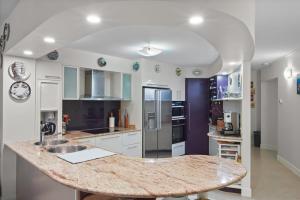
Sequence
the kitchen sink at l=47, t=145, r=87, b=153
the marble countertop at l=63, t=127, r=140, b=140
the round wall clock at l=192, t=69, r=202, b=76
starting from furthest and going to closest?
the round wall clock at l=192, t=69, r=202, b=76 < the marble countertop at l=63, t=127, r=140, b=140 < the kitchen sink at l=47, t=145, r=87, b=153

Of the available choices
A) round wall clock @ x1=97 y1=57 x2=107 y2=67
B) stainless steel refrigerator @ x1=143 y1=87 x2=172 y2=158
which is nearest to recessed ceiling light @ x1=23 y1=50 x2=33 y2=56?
round wall clock @ x1=97 y1=57 x2=107 y2=67

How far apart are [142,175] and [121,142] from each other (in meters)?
2.63

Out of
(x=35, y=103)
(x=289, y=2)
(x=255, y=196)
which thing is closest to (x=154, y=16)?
(x=289, y=2)

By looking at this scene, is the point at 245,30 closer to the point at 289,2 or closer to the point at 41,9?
the point at 289,2

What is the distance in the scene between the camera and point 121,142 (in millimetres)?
4172

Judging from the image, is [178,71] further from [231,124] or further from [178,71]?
[231,124]

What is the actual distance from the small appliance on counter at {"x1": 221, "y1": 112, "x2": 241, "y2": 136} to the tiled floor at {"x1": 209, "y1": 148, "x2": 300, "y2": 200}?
0.97 metres

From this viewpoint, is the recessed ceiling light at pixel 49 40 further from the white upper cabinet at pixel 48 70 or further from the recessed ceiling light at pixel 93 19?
the white upper cabinet at pixel 48 70

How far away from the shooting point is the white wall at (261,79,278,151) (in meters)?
6.52

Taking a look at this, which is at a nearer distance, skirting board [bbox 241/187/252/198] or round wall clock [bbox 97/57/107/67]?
skirting board [bbox 241/187/252/198]

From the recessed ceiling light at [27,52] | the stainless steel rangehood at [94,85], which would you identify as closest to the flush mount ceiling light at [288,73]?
the stainless steel rangehood at [94,85]

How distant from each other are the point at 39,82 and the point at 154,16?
232 centimetres

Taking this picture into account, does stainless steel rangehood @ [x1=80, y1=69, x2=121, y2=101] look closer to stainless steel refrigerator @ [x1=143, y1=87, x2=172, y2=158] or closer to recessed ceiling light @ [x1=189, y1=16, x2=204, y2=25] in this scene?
stainless steel refrigerator @ [x1=143, y1=87, x2=172, y2=158]

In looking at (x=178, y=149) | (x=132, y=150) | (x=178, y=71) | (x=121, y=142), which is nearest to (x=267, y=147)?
(x=178, y=149)
